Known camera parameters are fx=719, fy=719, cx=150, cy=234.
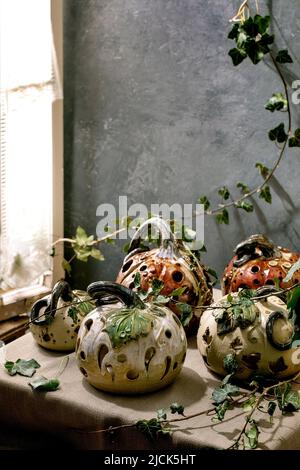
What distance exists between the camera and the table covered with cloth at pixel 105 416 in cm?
124

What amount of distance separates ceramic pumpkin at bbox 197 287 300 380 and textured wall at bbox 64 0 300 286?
0.58 meters

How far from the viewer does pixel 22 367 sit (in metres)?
1.44

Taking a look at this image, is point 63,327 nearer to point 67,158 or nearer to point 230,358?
point 230,358

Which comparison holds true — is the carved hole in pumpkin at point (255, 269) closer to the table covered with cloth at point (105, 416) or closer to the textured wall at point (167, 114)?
the table covered with cloth at point (105, 416)

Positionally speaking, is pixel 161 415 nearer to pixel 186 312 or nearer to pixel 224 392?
pixel 224 392

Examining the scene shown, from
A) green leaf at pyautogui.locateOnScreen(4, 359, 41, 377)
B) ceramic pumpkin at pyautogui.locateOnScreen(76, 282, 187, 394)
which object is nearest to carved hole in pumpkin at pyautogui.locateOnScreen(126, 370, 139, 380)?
ceramic pumpkin at pyautogui.locateOnScreen(76, 282, 187, 394)

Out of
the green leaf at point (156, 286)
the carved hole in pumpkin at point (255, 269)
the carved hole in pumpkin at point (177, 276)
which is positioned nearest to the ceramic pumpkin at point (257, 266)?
the carved hole in pumpkin at point (255, 269)

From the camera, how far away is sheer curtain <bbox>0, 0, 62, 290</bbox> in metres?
2.01

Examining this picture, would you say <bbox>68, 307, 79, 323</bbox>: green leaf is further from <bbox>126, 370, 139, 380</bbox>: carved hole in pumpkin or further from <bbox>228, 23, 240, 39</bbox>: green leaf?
<bbox>228, 23, 240, 39</bbox>: green leaf

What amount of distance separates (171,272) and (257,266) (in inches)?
7.6

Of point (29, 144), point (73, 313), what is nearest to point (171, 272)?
point (73, 313)

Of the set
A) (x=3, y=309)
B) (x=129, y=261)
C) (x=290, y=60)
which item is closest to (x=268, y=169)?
(x=290, y=60)

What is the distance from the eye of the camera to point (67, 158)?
7.41ft

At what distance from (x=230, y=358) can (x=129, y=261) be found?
397 mm
